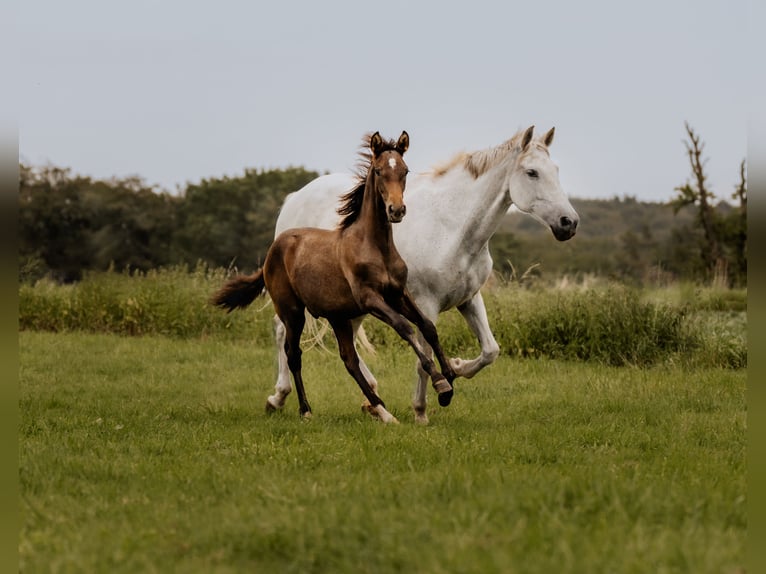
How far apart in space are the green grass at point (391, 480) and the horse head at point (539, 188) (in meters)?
1.72

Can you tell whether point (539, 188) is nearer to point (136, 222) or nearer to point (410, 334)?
point (410, 334)

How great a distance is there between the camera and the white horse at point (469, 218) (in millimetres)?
7516

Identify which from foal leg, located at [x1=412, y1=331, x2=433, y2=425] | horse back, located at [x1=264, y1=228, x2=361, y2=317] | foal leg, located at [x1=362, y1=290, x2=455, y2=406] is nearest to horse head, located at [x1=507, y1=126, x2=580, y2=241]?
foal leg, located at [x1=362, y1=290, x2=455, y2=406]

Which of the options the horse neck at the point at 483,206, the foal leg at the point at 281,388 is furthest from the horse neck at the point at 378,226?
the foal leg at the point at 281,388

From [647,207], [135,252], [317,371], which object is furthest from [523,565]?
[647,207]

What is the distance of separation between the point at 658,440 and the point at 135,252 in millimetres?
32330

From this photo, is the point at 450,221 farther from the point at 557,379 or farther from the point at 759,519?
the point at 759,519

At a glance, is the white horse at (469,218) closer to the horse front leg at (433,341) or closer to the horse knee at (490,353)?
the horse knee at (490,353)

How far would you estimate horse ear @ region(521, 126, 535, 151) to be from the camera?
7.63 meters

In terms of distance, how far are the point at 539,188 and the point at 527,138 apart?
0.50m

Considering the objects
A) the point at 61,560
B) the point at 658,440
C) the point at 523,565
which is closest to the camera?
the point at 523,565

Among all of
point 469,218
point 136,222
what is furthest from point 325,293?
point 136,222

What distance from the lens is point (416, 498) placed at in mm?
4633

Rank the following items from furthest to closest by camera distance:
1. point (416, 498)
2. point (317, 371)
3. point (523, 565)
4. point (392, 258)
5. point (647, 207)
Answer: point (647, 207)
point (317, 371)
point (392, 258)
point (416, 498)
point (523, 565)
